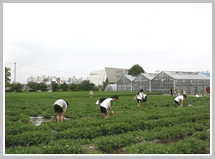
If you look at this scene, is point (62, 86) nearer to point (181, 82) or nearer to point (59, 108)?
point (181, 82)

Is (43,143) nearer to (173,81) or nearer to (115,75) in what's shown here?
(173,81)

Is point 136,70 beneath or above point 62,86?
above

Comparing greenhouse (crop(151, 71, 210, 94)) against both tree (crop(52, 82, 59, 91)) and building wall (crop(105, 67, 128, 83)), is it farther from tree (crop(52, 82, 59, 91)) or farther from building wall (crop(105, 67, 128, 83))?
building wall (crop(105, 67, 128, 83))

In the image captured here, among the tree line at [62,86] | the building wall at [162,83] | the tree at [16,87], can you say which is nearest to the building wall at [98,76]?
the tree line at [62,86]

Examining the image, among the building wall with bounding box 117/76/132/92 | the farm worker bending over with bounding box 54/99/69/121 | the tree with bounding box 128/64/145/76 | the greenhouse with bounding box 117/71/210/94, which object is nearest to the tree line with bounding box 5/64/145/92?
the tree with bounding box 128/64/145/76

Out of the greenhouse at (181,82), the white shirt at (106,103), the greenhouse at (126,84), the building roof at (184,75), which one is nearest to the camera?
the white shirt at (106,103)

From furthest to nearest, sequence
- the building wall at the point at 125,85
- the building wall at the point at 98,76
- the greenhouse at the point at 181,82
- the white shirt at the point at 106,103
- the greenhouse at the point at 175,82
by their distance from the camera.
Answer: the building wall at the point at 98,76, the building wall at the point at 125,85, the greenhouse at the point at 175,82, the greenhouse at the point at 181,82, the white shirt at the point at 106,103

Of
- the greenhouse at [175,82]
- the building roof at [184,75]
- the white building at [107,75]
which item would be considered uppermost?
the white building at [107,75]

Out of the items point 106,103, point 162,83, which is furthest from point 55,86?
point 106,103

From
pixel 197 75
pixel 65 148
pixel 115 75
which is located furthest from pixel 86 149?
pixel 115 75

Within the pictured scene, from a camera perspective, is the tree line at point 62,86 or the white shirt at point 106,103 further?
the tree line at point 62,86

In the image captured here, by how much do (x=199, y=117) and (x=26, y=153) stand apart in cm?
943

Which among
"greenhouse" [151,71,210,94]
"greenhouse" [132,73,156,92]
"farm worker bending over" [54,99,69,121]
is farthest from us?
"greenhouse" [132,73,156,92]

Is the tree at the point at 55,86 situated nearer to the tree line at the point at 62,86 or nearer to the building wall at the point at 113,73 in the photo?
the tree line at the point at 62,86
